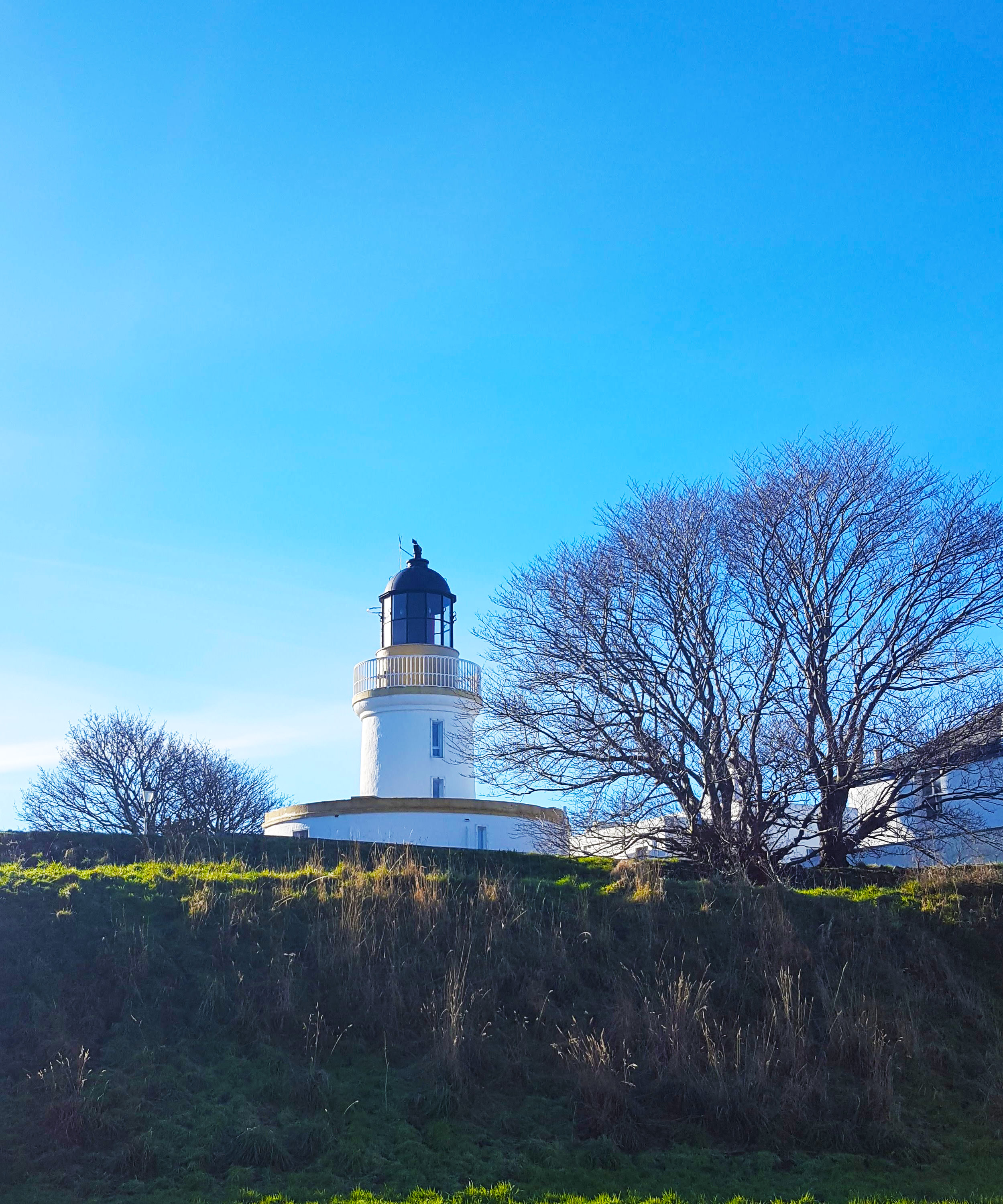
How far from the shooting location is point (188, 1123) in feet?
29.1

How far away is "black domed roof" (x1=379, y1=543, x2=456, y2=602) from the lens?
29719 mm

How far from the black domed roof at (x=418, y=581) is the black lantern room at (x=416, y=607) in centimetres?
1

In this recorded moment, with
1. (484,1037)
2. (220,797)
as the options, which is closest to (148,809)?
(220,797)

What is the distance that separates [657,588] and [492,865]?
16.7ft

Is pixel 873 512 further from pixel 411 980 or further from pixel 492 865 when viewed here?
pixel 411 980

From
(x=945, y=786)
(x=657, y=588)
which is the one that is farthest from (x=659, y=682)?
(x=945, y=786)

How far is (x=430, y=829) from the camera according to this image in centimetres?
2525

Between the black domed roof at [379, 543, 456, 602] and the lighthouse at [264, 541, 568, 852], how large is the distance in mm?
24

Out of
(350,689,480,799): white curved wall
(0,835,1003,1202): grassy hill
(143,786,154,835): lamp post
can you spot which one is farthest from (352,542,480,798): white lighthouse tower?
(0,835,1003,1202): grassy hill

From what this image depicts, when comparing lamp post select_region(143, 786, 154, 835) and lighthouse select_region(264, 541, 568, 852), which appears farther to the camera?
lamp post select_region(143, 786, 154, 835)

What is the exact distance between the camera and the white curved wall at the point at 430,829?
82.5ft

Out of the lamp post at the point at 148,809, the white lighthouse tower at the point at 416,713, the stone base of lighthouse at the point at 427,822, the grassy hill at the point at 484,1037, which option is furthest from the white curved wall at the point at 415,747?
the grassy hill at the point at 484,1037

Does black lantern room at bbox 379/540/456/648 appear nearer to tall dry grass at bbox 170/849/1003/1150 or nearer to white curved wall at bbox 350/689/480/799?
white curved wall at bbox 350/689/480/799

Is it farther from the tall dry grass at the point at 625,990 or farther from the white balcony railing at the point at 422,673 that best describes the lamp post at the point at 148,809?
the tall dry grass at the point at 625,990
